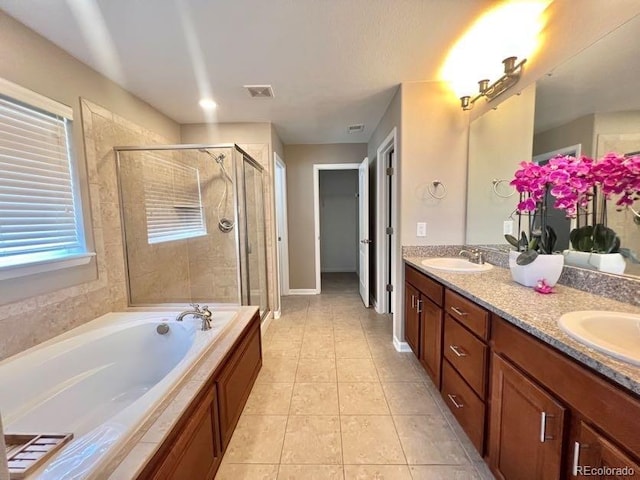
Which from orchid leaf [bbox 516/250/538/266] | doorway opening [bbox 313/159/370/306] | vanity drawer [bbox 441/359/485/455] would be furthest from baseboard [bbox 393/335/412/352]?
doorway opening [bbox 313/159/370/306]

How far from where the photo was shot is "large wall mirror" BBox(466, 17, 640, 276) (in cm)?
114

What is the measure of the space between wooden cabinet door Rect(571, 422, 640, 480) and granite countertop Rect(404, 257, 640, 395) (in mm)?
172

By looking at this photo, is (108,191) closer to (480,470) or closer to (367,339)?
(367,339)

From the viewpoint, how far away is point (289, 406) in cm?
178

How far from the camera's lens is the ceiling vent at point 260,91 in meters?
2.27

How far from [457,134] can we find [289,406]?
7.96 feet

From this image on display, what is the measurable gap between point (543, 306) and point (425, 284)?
811mm

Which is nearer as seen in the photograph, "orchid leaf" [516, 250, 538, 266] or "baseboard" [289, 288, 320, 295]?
"orchid leaf" [516, 250, 538, 266]

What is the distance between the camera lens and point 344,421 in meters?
1.64

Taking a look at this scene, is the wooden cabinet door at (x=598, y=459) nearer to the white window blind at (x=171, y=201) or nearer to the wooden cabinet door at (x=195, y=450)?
the wooden cabinet door at (x=195, y=450)

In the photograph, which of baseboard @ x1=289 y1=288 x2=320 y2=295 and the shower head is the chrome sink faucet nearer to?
the shower head

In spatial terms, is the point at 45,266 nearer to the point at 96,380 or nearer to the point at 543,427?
the point at 96,380

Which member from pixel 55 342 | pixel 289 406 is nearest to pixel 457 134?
pixel 289 406

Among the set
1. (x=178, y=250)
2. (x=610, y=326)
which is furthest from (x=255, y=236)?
(x=610, y=326)
